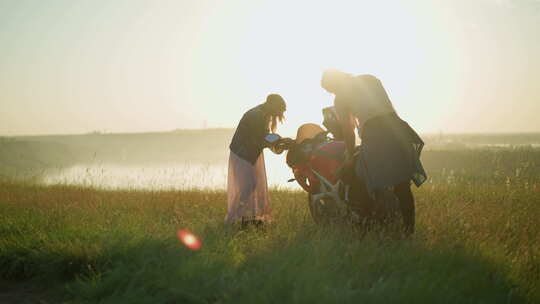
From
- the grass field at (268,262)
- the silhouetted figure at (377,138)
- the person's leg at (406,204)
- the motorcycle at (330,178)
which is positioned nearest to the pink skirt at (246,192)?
the grass field at (268,262)

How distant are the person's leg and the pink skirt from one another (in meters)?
2.16

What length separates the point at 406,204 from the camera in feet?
16.0

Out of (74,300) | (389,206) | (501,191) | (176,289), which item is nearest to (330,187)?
(389,206)

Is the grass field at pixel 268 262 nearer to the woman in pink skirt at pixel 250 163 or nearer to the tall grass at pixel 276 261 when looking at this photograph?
the tall grass at pixel 276 261

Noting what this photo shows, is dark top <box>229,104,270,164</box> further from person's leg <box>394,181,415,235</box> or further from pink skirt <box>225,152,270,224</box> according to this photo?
person's leg <box>394,181,415,235</box>

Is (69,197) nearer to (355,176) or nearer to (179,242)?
(179,242)

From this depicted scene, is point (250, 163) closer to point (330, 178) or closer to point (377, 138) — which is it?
point (330, 178)

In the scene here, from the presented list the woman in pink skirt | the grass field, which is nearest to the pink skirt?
the woman in pink skirt

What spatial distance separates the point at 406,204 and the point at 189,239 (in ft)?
8.89

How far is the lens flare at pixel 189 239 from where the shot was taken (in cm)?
473

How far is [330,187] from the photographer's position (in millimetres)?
5344

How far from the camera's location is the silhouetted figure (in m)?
4.64

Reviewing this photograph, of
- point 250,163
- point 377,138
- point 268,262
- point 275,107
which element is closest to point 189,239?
point 268,262

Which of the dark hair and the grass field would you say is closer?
the grass field
